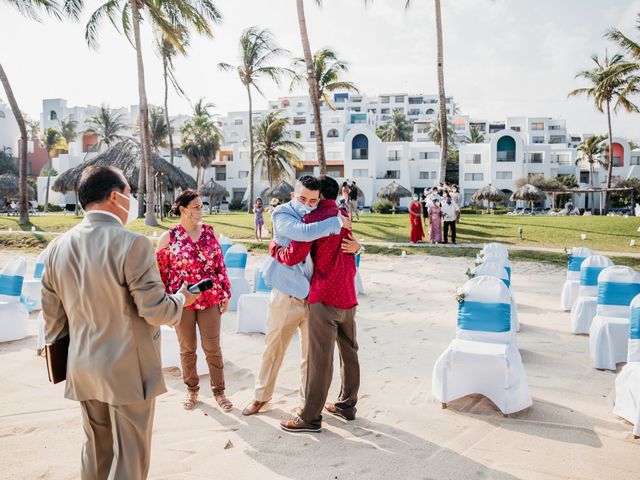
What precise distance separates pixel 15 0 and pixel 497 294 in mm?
22503

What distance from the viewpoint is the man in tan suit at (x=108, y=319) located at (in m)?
2.55

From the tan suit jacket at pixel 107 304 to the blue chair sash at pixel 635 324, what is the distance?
440 centimetres

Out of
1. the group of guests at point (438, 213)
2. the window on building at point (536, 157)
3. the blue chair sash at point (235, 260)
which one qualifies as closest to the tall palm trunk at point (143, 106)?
the group of guests at point (438, 213)

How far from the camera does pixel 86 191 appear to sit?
2676mm

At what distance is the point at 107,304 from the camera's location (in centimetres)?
256

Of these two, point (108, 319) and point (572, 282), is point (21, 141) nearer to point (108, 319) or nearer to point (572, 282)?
point (572, 282)

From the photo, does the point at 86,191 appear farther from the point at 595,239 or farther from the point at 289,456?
the point at 595,239

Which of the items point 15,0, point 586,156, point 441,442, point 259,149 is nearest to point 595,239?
point 441,442

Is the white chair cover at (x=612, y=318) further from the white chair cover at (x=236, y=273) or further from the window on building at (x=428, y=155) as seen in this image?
the window on building at (x=428, y=155)

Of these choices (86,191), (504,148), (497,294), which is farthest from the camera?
(504,148)

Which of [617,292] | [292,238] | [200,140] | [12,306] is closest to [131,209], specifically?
[292,238]

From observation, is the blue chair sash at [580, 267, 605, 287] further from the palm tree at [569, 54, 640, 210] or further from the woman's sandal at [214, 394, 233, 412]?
the palm tree at [569, 54, 640, 210]

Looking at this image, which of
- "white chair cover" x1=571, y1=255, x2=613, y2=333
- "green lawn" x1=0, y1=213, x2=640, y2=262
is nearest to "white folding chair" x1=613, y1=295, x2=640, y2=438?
"white chair cover" x1=571, y1=255, x2=613, y2=333

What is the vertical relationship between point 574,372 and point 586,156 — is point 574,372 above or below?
below
